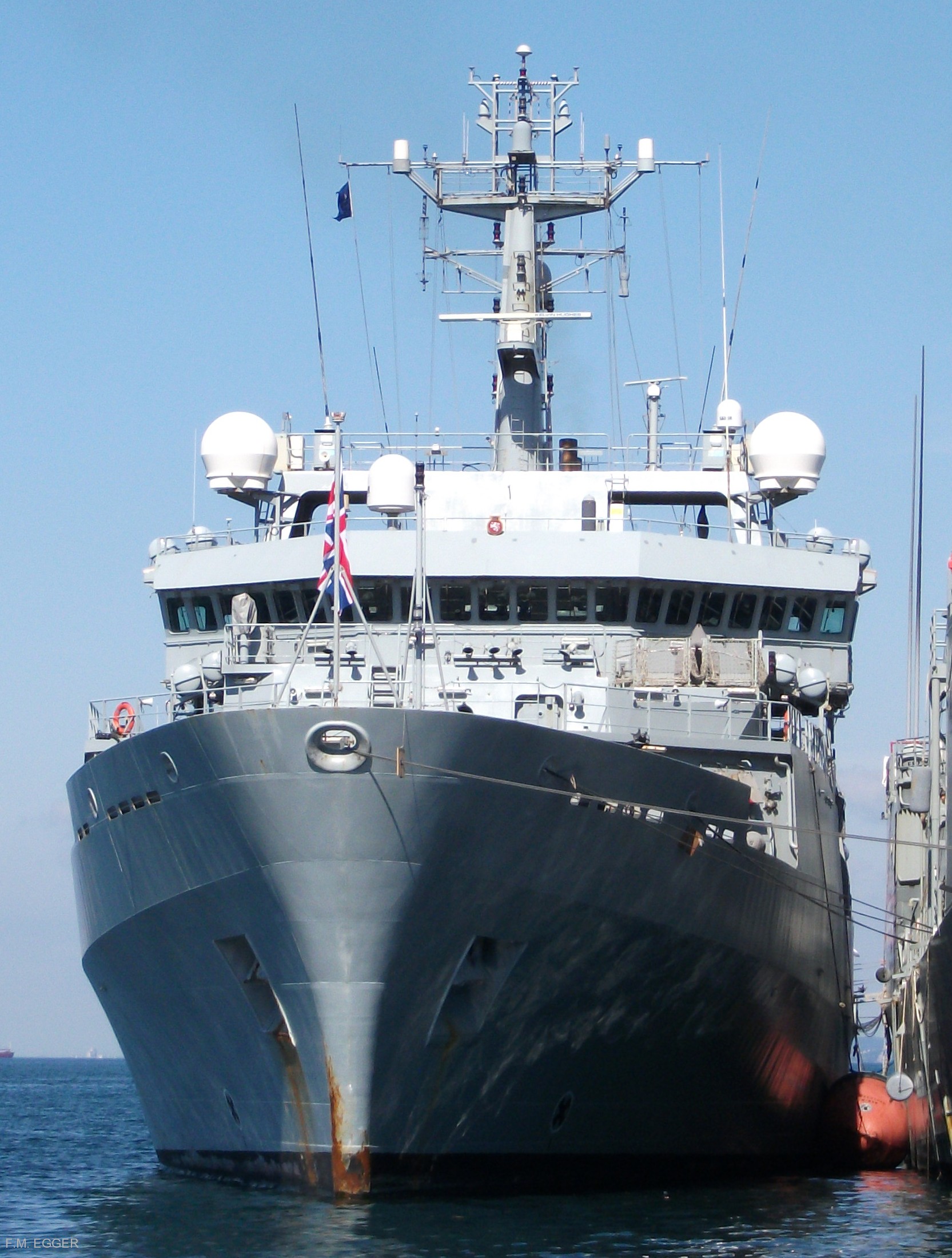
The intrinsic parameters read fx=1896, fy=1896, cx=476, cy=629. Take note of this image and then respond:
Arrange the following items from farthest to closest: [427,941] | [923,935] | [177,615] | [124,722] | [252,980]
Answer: [923,935] → [177,615] → [124,722] → [252,980] → [427,941]

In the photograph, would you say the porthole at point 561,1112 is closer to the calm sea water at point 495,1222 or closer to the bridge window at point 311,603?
the calm sea water at point 495,1222

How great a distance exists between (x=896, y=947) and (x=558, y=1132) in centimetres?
1635

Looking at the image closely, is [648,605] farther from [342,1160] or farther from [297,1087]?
[342,1160]

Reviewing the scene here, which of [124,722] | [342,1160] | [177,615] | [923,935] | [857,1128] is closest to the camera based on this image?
[342,1160]

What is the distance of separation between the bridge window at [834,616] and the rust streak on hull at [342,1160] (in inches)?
387

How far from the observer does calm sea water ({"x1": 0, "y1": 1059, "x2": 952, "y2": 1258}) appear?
52.7 feet

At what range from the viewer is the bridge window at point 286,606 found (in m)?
23.1

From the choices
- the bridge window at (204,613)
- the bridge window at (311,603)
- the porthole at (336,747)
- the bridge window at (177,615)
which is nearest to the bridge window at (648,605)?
the bridge window at (311,603)

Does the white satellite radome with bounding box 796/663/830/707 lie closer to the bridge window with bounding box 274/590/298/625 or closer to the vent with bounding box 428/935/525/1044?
the vent with bounding box 428/935/525/1044

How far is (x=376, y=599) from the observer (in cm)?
2280

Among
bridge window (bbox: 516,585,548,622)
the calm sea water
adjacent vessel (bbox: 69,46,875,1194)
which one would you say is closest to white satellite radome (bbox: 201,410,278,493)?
adjacent vessel (bbox: 69,46,875,1194)

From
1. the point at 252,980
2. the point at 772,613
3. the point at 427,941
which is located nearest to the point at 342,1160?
the point at 252,980

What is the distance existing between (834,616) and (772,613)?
36.6 inches

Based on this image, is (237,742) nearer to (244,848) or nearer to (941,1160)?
(244,848)
